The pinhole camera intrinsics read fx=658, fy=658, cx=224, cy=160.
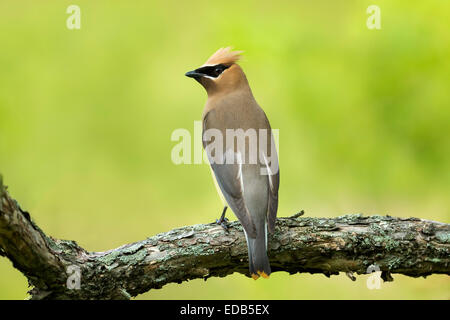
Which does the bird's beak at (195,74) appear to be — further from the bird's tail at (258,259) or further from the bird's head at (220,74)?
the bird's tail at (258,259)

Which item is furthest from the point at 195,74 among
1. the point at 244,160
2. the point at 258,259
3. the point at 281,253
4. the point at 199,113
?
the point at 258,259

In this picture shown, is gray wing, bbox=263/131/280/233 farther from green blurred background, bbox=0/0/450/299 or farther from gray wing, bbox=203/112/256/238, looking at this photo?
green blurred background, bbox=0/0/450/299

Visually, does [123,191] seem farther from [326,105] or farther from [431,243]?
[431,243]

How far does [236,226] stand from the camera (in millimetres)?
4633

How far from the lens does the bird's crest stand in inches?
223

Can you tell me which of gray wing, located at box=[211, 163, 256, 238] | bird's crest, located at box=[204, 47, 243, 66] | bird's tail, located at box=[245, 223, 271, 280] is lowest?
bird's tail, located at box=[245, 223, 271, 280]

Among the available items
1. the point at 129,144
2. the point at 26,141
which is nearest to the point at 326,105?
the point at 129,144

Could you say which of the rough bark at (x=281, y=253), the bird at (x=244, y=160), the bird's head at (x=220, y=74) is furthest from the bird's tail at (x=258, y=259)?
the bird's head at (x=220, y=74)

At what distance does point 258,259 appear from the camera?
426 cm

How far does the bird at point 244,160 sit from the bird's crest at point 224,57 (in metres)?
0.12

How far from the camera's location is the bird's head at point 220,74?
5.59 metres

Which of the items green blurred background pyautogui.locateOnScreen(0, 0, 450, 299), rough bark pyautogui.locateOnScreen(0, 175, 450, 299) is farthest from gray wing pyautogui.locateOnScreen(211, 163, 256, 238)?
green blurred background pyautogui.locateOnScreen(0, 0, 450, 299)

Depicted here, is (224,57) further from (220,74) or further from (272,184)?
(272,184)

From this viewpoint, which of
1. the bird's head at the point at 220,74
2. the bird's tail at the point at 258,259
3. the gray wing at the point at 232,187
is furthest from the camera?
the bird's head at the point at 220,74
